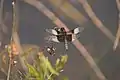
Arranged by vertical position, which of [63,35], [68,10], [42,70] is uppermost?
[68,10]

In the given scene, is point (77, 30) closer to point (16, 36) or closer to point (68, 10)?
point (68, 10)

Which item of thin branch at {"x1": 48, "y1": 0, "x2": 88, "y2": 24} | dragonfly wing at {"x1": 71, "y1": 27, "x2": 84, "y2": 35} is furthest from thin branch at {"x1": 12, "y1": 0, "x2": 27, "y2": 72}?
dragonfly wing at {"x1": 71, "y1": 27, "x2": 84, "y2": 35}

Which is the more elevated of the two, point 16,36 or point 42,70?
point 16,36

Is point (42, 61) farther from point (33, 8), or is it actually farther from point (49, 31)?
point (33, 8)

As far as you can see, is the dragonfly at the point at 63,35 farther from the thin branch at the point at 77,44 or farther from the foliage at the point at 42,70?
the foliage at the point at 42,70

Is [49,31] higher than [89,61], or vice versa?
[49,31]

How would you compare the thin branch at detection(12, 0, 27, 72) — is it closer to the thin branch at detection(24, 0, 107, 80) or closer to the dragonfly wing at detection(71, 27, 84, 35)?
the thin branch at detection(24, 0, 107, 80)

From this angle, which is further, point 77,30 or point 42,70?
point 77,30

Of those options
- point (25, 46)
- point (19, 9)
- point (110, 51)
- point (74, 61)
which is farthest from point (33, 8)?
point (110, 51)

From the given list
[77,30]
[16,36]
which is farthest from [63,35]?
[16,36]
